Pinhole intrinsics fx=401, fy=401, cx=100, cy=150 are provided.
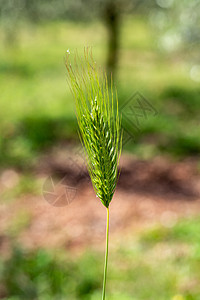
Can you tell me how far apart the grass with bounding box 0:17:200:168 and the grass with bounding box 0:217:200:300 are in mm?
1240

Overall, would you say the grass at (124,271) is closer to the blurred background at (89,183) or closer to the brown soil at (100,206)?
the blurred background at (89,183)

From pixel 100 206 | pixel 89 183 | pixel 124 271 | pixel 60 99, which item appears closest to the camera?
pixel 124 271

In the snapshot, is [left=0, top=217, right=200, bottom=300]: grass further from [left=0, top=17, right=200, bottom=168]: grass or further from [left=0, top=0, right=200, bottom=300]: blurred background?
[left=0, top=17, right=200, bottom=168]: grass

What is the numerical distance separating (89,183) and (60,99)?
14.1ft

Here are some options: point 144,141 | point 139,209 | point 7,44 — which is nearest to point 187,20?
point 144,141

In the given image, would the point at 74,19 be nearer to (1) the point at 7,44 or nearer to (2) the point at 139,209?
(1) the point at 7,44

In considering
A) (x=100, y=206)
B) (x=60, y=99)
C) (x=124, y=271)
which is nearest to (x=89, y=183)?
(x=100, y=206)

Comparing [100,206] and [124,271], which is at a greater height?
[124,271]

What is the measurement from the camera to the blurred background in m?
3.18

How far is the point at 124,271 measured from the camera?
3.47m

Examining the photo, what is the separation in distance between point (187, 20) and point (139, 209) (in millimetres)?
4196

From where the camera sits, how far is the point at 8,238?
14.3 feet

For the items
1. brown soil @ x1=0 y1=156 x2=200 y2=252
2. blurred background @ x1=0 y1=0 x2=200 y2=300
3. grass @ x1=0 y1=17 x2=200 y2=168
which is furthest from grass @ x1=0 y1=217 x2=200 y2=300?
grass @ x1=0 y1=17 x2=200 y2=168

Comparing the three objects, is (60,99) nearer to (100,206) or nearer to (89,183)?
(89,183)
